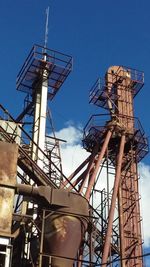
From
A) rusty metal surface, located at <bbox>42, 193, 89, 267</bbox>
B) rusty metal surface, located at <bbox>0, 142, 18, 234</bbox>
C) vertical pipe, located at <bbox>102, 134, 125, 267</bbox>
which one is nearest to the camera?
rusty metal surface, located at <bbox>0, 142, 18, 234</bbox>

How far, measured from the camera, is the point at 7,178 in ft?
71.7

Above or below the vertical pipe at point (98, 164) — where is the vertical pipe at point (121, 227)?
below

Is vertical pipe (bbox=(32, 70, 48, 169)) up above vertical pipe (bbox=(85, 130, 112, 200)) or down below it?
above

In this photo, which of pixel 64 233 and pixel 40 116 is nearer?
pixel 64 233

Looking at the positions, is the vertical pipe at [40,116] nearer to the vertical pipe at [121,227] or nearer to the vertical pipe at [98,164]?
the vertical pipe at [98,164]

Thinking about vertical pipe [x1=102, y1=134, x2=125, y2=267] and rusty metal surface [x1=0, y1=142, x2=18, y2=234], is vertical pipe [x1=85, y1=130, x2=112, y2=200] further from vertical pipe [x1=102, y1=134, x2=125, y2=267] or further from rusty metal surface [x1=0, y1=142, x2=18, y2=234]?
rusty metal surface [x1=0, y1=142, x2=18, y2=234]

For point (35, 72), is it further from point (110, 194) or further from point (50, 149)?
point (110, 194)

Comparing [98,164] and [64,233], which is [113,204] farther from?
[64,233]

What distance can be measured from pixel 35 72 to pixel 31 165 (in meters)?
13.2

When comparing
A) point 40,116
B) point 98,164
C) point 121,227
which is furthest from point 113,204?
point 40,116

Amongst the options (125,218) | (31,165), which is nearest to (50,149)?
(125,218)

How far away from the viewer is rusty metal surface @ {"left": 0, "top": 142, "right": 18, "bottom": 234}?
21.0m

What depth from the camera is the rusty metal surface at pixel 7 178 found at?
2105 cm

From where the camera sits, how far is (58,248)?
21453mm
